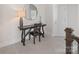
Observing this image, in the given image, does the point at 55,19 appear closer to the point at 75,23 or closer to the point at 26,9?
the point at 75,23

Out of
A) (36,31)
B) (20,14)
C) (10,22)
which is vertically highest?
(20,14)

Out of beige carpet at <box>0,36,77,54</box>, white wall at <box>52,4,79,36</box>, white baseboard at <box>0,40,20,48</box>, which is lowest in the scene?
beige carpet at <box>0,36,77,54</box>

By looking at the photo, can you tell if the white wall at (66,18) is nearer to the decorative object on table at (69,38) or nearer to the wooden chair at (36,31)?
the decorative object on table at (69,38)

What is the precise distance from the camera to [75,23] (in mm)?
1809

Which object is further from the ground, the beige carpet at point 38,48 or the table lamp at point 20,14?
the table lamp at point 20,14

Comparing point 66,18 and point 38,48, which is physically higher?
point 66,18

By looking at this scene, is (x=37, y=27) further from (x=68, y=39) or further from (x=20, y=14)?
(x=68, y=39)

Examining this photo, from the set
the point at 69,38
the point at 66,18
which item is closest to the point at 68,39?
the point at 69,38

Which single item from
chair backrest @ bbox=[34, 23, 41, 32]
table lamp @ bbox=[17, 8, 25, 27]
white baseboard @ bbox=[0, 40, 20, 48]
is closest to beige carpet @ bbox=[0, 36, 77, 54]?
white baseboard @ bbox=[0, 40, 20, 48]

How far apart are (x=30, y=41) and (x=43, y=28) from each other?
260mm

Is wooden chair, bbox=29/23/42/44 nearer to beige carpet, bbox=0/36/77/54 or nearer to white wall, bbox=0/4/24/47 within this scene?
beige carpet, bbox=0/36/77/54

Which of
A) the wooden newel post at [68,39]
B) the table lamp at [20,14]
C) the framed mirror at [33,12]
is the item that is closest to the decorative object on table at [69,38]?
the wooden newel post at [68,39]

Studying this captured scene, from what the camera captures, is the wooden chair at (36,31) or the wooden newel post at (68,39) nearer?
the wooden newel post at (68,39)
